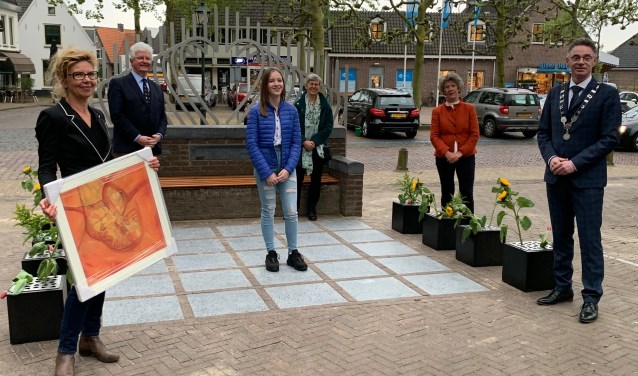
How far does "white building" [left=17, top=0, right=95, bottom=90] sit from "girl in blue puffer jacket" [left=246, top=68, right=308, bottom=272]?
4958cm

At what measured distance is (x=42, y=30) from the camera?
52344 mm

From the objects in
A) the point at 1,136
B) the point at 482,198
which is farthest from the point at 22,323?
the point at 1,136

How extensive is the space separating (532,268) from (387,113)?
1610 centimetres

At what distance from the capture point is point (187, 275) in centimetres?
581

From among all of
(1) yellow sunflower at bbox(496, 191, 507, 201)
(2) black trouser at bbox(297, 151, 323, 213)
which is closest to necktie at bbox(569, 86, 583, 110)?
(1) yellow sunflower at bbox(496, 191, 507, 201)

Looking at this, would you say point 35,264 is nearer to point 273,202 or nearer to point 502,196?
point 273,202

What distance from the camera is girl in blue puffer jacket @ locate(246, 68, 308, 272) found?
224 inches

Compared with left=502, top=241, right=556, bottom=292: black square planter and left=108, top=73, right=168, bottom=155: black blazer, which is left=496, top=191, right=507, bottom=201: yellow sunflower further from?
left=108, top=73, right=168, bottom=155: black blazer

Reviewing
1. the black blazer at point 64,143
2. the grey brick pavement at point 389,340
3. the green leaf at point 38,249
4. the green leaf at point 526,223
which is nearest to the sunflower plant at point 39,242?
the green leaf at point 38,249

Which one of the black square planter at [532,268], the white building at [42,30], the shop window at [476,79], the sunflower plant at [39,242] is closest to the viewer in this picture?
the sunflower plant at [39,242]

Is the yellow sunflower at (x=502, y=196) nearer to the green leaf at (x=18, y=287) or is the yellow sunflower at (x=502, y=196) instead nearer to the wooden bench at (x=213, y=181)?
the wooden bench at (x=213, y=181)

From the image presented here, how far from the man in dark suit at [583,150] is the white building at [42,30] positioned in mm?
51396

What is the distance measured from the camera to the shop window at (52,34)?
52.4 m

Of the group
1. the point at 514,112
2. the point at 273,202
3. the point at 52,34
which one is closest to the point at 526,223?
the point at 273,202
